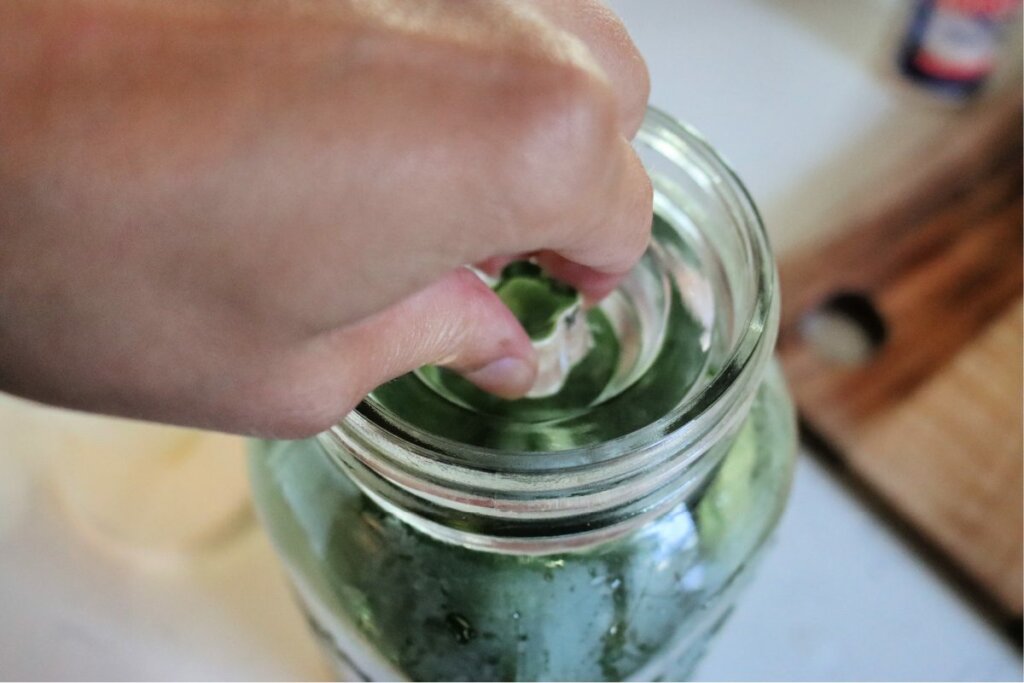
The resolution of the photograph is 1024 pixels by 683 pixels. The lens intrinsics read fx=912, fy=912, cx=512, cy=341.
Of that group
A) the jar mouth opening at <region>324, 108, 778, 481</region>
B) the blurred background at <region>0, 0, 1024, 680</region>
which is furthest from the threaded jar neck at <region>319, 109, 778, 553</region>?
Result: the blurred background at <region>0, 0, 1024, 680</region>

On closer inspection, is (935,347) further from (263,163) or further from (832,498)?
(263,163)

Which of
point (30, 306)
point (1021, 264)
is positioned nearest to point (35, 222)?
point (30, 306)

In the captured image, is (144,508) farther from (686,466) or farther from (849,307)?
(849,307)

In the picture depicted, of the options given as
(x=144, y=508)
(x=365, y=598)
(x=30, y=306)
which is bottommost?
(x=144, y=508)

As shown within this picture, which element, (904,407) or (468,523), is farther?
(904,407)

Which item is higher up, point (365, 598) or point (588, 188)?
point (588, 188)

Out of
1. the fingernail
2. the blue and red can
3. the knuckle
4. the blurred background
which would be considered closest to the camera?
the knuckle

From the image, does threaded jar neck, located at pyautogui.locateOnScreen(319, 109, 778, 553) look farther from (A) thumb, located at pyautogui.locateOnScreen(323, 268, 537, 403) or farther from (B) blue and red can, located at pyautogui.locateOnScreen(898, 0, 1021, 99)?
(B) blue and red can, located at pyautogui.locateOnScreen(898, 0, 1021, 99)

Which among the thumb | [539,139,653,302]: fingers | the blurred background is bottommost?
the blurred background

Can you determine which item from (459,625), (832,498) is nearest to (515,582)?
(459,625)
